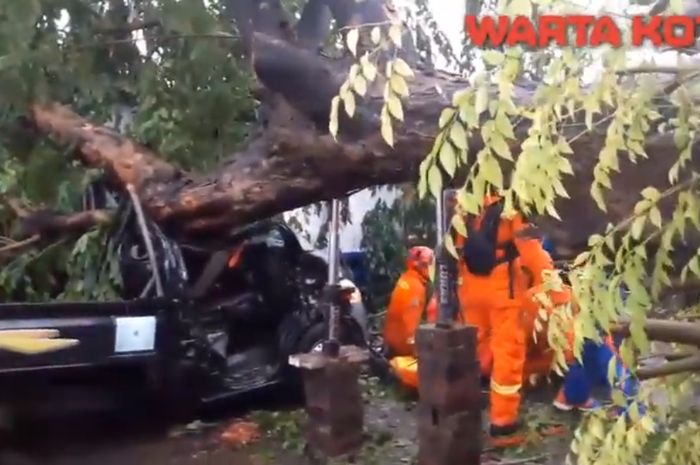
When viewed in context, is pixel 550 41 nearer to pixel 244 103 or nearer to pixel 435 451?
pixel 435 451

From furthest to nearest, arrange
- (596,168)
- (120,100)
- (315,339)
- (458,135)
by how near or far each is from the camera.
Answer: (120,100) < (315,339) < (596,168) < (458,135)

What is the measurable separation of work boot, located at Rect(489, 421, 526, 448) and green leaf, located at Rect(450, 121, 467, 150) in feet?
11.1

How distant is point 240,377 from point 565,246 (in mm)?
2446

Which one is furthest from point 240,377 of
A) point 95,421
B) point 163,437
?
point 95,421

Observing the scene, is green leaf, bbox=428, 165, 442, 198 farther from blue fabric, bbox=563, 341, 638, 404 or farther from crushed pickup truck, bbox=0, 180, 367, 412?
blue fabric, bbox=563, 341, 638, 404

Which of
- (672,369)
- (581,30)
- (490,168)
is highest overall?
(581,30)

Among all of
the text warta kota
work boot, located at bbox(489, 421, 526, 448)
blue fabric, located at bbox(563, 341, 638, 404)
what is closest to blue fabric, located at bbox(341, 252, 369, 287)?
blue fabric, located at bbox(563, 341, 638, 404)

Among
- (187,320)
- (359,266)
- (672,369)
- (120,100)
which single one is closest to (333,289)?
(187,320)

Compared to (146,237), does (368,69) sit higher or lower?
higher

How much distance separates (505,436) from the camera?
4723 mm

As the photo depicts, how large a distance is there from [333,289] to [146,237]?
36.9 inches

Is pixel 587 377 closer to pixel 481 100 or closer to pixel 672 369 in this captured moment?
pixel 672 369

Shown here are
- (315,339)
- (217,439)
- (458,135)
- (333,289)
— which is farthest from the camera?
(315,339)

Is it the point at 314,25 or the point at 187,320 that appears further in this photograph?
the point at 187,320
